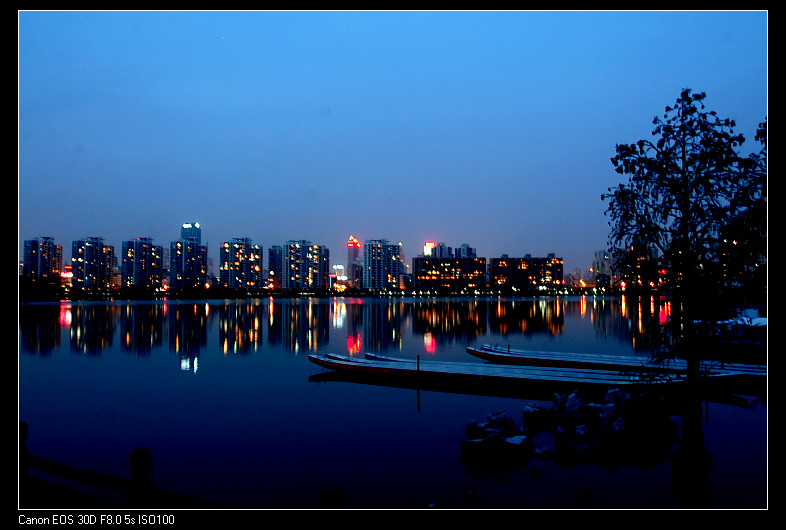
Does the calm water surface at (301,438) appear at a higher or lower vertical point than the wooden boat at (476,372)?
lower

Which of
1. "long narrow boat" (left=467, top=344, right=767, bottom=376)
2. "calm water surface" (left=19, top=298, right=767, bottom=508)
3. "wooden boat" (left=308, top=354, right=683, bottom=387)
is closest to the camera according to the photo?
"calm water surface" (left=19, top=298, right=767, bottom=508)

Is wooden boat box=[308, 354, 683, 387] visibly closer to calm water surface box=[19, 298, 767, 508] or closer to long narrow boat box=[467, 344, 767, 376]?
calm water surface box=[19, 298, 767, 508]

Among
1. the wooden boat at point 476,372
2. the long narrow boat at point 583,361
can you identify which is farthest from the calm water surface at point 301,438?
the long narrow boat at point 583,361

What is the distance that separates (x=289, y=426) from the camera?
65.4 ft

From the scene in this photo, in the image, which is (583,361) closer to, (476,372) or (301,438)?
(476,372)

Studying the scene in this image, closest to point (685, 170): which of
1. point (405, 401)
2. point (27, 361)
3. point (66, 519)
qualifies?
point (66, 519)

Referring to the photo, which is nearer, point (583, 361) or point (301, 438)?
point (301, 438)

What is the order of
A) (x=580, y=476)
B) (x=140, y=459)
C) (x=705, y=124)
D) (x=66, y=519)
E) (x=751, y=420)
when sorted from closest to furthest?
(x=140, y=459) → (x=66, y=519) → (x=705, y=124) → (x=580, y=476) → (x=751, y=420)

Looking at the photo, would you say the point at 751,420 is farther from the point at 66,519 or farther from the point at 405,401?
the point at 66,519

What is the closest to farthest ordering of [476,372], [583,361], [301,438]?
1. [301,438]
2. [476,372]
3. [583,361]

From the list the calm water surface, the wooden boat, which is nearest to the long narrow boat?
the wooden boat

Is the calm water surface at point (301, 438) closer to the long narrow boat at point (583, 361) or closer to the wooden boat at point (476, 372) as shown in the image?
the wooden boat at point (476, 372)

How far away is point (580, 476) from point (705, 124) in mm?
8359

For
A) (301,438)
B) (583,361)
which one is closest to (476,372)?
(583,361)
